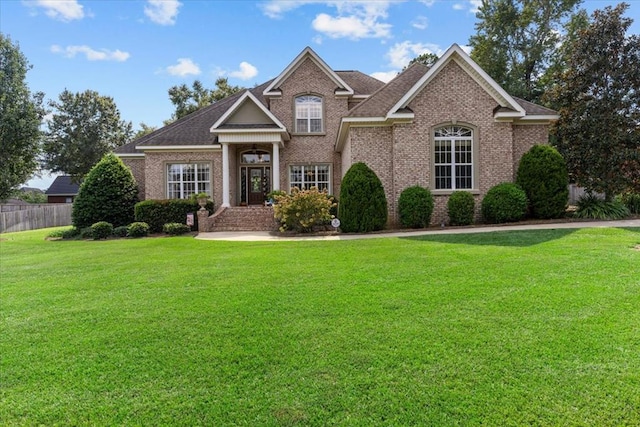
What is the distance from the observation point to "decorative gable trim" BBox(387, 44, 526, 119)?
14109 millimetres

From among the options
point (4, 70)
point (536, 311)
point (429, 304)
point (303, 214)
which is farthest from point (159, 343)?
point (4, 70)

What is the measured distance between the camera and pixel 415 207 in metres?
13.6

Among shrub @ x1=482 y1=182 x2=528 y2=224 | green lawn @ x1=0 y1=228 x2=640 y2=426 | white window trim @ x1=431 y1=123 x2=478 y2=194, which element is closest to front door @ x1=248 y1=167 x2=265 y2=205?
white window trim @ x1=431 y1=123 x2=478 y2=194

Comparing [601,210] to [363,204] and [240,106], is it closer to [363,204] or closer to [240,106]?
[363,204]

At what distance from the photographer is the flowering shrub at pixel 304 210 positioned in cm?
1374

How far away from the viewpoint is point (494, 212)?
538 inches

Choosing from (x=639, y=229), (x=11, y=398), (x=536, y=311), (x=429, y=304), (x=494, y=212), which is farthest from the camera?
(x=494, y=212)

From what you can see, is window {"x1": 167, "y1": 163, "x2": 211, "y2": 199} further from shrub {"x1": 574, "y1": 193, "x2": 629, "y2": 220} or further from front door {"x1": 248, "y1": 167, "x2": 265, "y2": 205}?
shrub {"x1": 574, "y1": 193, "x2": 629, "y2": 220}

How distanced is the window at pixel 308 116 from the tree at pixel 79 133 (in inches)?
1155

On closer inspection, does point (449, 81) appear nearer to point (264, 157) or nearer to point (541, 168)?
point (541, 168)

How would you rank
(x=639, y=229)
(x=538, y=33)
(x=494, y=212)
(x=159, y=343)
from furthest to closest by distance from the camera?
(x=538, y=33)
(x=494, y=212)
(x=639, y=229)
(x=159, y=343)

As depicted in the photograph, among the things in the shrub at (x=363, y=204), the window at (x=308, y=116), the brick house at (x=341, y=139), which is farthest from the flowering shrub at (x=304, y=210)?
the window at (x=308, y=116)

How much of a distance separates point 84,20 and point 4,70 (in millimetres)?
16841

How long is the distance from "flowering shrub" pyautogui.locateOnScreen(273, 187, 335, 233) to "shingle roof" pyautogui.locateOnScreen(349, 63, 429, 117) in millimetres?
3849
